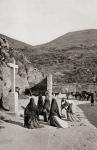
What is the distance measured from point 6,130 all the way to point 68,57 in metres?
89.0

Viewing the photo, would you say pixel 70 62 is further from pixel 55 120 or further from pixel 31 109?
pixel 31 109

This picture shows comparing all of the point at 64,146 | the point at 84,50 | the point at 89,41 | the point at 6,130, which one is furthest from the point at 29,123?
the point at 89,41

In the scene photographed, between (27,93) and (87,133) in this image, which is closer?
(87,133)

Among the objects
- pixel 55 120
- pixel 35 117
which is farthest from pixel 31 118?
pixel 55 120

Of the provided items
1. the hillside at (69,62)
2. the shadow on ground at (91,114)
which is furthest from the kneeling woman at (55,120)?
the hillside at (69,62)

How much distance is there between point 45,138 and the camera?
1318 centimetres

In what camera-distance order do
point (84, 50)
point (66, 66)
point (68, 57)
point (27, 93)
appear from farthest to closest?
point (84, 50) → point (68, 57) → point (66, 66) → point (27, 93)

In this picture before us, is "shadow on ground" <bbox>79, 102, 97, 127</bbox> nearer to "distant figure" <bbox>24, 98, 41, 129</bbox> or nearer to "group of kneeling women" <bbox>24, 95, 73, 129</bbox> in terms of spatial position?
"group of kneeling women" <bbox>24, 95, 73, 129</bbox>

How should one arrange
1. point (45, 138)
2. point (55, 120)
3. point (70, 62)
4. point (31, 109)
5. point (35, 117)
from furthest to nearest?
point (70, 62)
point (55, 120)
point (31, 109)
point (35, 117)
point (45, 138)

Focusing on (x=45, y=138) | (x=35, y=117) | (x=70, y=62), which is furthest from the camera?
(x=70, y=62)

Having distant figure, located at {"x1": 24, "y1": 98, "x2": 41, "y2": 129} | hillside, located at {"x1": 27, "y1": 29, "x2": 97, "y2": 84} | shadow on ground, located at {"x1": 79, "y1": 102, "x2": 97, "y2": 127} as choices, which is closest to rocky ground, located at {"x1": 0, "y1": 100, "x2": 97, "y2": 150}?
distant figure, located at {"x1": 24, "y1": 98, "x2": 41, "y2": 129}

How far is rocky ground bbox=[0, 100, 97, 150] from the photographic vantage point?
39.0 feet

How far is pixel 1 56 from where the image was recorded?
26.7 metres

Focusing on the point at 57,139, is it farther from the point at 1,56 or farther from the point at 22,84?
the point at 22,84
